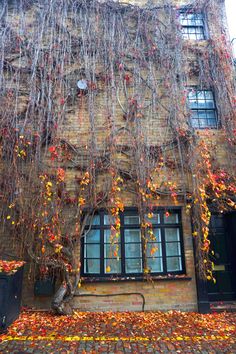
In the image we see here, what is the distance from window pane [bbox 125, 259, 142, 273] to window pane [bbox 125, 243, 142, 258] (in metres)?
0.14

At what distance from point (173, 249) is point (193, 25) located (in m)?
7.97

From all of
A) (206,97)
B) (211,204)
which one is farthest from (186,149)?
(206,97)

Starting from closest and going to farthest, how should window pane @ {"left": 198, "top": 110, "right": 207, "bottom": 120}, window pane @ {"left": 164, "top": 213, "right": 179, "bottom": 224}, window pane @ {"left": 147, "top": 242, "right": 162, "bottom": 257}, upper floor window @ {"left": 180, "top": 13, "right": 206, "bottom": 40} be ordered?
1. window pane @ {"left": 147, "top": 242, "right": 162, "bottom": 257}
2. window pane @ {"left": 164, "top": 213, "right": 179, "bottom": 224}
3. window pane @ {"left": 198, "top": 110, "right": 207, "bottom": 120}
4. upper floor window @ {"left": 180, "top": 13, "right": 206, "bottom": 40}

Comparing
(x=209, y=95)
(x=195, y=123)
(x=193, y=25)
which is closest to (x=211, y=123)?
(x=195, y=123)

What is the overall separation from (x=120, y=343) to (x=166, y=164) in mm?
4655

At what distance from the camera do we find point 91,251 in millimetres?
7203

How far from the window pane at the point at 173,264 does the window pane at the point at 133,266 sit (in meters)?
0.76

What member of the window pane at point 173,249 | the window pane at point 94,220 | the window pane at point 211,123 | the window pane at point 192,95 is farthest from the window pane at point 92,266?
the window pane at point 192,95

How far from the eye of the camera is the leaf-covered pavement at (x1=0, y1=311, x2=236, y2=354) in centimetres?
464

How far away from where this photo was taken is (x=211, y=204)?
24.4ft

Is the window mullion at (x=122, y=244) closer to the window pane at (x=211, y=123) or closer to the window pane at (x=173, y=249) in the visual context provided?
the window pane at (x=173, y=249)

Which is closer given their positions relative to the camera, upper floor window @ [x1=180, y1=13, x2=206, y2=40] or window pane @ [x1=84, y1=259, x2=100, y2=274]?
window pane @ [x1=84, y1=259, x2=100, y2=274]

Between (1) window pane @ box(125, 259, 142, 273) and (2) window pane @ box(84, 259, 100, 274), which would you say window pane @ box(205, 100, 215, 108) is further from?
(2) window pane @ box(84, 259, 100, 274)

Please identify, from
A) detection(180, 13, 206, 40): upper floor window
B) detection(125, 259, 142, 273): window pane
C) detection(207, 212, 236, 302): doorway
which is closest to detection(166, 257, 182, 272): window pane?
detection(125, 259, 142, 273): window pane
